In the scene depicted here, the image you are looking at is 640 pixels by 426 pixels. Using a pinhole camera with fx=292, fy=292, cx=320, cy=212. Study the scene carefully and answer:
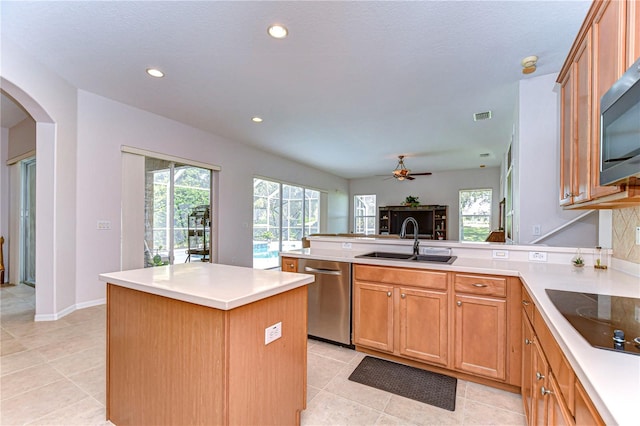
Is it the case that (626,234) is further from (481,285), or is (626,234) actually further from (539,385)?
(539,385)

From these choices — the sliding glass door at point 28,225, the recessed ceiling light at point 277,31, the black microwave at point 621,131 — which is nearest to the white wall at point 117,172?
the sliding glass door at point 28,225

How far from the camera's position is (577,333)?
923 millimetres

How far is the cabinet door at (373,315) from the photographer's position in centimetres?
243

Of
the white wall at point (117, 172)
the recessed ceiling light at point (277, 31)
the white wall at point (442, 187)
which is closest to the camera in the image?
the recessed ceiling light at point (277, 31)

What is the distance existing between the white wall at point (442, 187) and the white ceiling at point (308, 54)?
4306 mm

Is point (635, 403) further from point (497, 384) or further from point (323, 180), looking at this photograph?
point (323, 180)

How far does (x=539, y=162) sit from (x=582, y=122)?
1.62 metres

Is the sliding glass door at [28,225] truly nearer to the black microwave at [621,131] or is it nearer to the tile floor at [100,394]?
the tile floor at [100,394]

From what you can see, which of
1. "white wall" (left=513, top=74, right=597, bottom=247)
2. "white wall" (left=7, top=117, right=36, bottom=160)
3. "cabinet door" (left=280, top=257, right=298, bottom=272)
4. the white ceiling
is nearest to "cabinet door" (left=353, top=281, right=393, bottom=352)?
"cabinet door" (left=280, top=257, right=298, bottom=272)

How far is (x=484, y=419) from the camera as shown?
Result: 177 centimetres

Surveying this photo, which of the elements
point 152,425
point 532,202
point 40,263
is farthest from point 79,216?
point 532,202

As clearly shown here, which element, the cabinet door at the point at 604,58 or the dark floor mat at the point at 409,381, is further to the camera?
the dark floor mat at the point at 409,381

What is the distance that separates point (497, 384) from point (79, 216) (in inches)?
183

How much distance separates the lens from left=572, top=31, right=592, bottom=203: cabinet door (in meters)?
1.56
